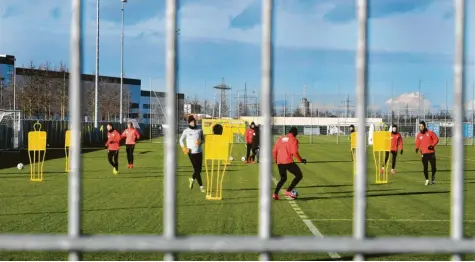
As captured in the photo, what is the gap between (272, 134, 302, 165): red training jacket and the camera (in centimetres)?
1446

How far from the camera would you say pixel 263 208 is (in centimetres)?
255

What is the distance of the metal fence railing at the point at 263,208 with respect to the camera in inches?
94.7

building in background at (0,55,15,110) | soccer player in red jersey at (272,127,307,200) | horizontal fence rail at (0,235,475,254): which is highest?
building in background at (0,55,15,110)

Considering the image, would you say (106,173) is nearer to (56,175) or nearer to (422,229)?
(56,175)

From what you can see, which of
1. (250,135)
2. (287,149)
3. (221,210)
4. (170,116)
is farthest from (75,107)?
(250,135)

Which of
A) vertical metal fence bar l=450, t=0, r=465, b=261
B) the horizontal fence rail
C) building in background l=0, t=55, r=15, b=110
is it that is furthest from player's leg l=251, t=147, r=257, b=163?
building in background l=0, t=55, r=15, b=110

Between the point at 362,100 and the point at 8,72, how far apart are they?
66.7m

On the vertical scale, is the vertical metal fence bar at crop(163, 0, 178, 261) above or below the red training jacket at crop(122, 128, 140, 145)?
above

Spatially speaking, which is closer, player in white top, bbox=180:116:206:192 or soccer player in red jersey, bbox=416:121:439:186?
player in white top, bbox=180:116:206:192

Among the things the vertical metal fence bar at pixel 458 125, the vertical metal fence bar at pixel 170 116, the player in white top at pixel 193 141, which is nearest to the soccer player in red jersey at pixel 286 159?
the player in white top at pixel 193 141

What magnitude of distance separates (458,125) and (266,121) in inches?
33.4

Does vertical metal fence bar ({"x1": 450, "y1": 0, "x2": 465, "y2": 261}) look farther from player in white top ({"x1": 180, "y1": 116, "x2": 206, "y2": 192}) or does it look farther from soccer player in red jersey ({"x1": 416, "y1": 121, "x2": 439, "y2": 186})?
soccer player in red jersey ({"x1": 416, "y1": 121, "x2": 439, "y2": 186})

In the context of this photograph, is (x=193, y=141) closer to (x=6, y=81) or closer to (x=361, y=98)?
(x=361, y=98)

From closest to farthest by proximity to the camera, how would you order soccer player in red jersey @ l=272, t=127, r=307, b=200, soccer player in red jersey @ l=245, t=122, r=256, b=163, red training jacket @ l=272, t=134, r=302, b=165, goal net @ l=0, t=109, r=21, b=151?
1. red training jacket @ l=272, t=134, r=302, b=165
2. soccer player in red jersey @ l=272, t=127, r=307, b=200
3. soccer player in red jersey @ l=245, t=122, r=256, b=163
4. goal net @ l=0, t=109, r=21, b=151
